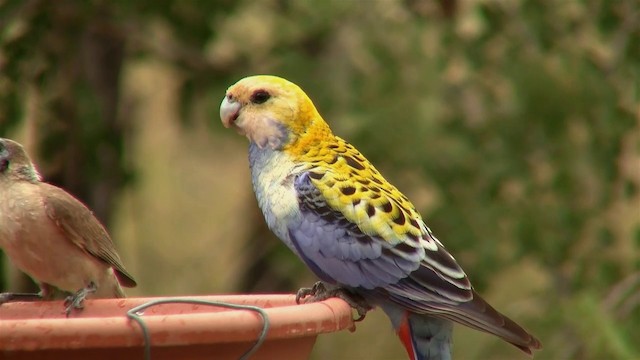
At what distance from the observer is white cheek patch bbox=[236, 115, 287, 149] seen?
3.76 m

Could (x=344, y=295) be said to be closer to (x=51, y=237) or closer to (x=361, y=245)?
(x=361, y=245)

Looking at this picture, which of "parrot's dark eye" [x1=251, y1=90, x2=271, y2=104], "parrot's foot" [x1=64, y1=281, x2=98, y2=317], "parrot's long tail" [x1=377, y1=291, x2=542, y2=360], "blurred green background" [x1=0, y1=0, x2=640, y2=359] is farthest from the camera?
"blurred green background" [x1=0, y1=0, x2=640, y2=359]

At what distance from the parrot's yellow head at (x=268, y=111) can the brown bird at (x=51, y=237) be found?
0.66 meters

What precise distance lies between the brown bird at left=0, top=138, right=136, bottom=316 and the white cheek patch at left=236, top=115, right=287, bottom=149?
658 mm

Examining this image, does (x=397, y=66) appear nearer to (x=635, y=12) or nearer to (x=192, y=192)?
(x=635, y=12)

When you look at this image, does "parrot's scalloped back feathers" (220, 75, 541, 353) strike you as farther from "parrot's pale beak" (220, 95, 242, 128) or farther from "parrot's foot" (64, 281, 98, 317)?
"parrot's foot" (64, 281, 98, 317)

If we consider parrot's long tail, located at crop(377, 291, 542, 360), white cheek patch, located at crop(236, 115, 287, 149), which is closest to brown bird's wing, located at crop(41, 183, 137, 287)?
white cheek patch, located at crop(236, 115, 287, 149)

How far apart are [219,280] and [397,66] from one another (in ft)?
9.35

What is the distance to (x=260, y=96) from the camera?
3.76 metres

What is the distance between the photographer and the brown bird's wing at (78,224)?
3.29 metres

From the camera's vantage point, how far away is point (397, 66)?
5.93m

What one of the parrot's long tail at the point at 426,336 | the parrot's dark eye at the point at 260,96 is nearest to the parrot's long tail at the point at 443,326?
the parrot's long tail at the point at 426,336

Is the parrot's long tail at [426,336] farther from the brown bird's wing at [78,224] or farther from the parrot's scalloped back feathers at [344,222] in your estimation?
the brown bird's wing at [78,224]

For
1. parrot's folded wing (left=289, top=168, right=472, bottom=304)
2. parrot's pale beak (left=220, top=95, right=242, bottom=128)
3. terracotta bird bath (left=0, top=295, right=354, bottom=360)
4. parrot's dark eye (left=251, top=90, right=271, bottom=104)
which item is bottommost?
→ terracotta bird bath (left=0, top=295, right=354, bottom=360)
